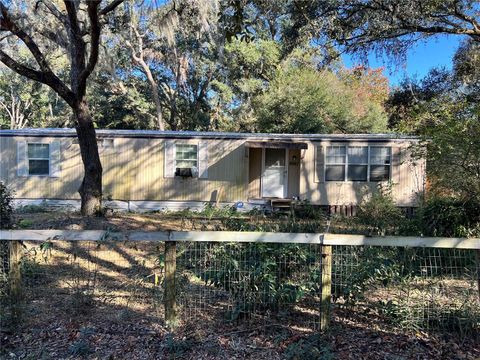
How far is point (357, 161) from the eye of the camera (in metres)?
13.6

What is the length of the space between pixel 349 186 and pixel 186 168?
5725 millimetres

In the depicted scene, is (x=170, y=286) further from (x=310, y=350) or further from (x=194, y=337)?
(x=310, y=350)

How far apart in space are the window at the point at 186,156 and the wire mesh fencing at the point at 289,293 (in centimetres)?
980

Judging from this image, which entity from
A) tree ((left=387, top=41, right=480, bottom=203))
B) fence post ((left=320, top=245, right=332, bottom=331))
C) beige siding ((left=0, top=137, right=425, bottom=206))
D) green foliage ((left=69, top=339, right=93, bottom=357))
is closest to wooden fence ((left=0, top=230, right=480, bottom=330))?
fence post ((left=320, top=245, right=332, bottom=331))

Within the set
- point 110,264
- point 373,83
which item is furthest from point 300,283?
point 373,83

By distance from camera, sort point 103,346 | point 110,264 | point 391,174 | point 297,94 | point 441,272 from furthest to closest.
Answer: point 297,94
point 391,174
point 110,264
point 441,272
point 103,346

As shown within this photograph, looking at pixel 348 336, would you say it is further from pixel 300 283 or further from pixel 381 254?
pixel 381 254

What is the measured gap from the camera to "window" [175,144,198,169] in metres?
13.8

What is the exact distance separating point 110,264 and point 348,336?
365 centimetres

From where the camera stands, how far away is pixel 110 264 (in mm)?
5672

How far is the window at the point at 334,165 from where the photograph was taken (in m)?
13.7

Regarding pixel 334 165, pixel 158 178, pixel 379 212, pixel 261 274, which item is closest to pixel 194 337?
pixel 261 274

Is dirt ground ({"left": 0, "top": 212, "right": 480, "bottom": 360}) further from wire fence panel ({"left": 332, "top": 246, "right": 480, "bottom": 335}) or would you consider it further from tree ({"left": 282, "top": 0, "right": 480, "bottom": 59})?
tree ({"left": 282, "top": 0, "right": 480, "bottom": 59})

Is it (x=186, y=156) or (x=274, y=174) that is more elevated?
(x=186, y=156)
